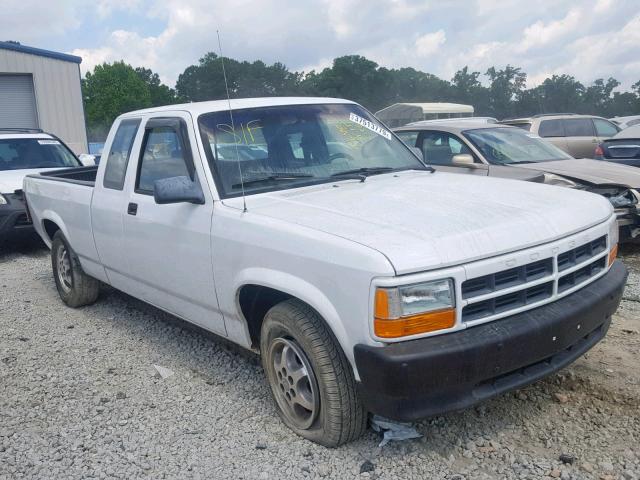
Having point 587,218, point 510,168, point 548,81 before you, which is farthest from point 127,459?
point 548,81

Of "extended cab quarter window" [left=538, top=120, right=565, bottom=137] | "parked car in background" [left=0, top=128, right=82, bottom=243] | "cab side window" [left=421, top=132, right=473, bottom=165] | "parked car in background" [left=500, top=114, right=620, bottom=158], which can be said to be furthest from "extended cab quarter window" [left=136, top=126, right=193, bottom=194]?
"extended cab quarter window" [left=538, top=120, right=565, bottom=137]

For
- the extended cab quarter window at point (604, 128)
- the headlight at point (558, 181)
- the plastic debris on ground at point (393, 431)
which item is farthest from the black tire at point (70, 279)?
the extended cab quarter window at point (604, 128)

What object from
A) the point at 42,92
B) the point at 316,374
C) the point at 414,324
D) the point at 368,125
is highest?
the point at 42,92

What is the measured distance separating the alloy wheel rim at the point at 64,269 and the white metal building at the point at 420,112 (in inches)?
1101

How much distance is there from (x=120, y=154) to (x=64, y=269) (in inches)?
69.2

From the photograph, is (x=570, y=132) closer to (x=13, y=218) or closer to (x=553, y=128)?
(x=553, y=128)

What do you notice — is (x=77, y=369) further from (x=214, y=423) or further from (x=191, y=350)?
(x=214, y=423)

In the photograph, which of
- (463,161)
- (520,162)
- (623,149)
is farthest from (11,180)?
(623,149)

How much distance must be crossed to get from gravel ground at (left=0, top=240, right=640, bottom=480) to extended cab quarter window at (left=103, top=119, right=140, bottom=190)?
1.27 meters

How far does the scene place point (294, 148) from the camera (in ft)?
13.3

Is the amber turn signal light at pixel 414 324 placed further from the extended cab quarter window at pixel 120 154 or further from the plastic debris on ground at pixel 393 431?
the extended cab quarter window at pixel 120 154

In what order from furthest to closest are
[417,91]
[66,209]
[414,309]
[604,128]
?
[417,91]
[604,128]
[66,209]
[414,309]

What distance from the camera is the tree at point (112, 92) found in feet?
278

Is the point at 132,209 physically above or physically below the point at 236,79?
below
